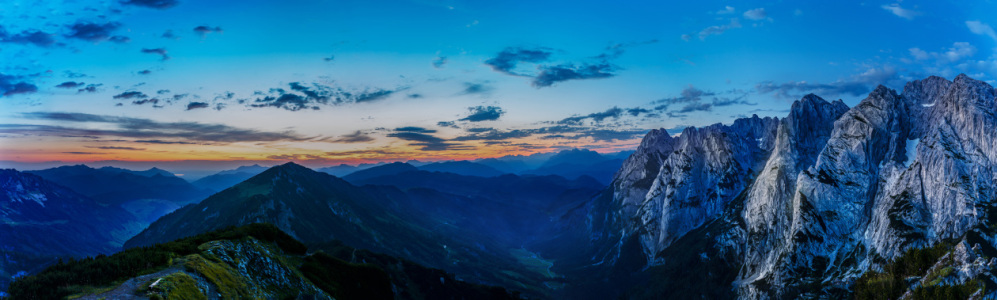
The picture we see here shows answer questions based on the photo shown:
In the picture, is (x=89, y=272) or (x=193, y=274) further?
(x=193, y=274)

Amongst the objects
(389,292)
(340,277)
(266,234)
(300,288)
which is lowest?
(389,292)

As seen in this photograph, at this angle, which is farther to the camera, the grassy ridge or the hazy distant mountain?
the hazy distant mountain

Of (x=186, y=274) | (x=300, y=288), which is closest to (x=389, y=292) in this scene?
(x=300, y=288)

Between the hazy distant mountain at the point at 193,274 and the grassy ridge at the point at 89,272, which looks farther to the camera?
the hazy distant mountain at the point at 193,274

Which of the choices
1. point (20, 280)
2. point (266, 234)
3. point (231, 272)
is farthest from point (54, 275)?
point (266, 234)

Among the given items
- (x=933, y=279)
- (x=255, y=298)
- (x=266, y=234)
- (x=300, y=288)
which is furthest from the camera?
(x=933, y=279)

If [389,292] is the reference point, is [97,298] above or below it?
above

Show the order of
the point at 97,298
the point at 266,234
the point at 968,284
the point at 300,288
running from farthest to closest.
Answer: the point at 968,284 → the point at 266,234 → the point at 300,288 → the point at 97,298

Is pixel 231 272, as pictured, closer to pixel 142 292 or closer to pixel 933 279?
pixel 142 292

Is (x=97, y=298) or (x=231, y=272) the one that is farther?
(x=231, y=272)

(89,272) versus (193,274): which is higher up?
(89,272)
